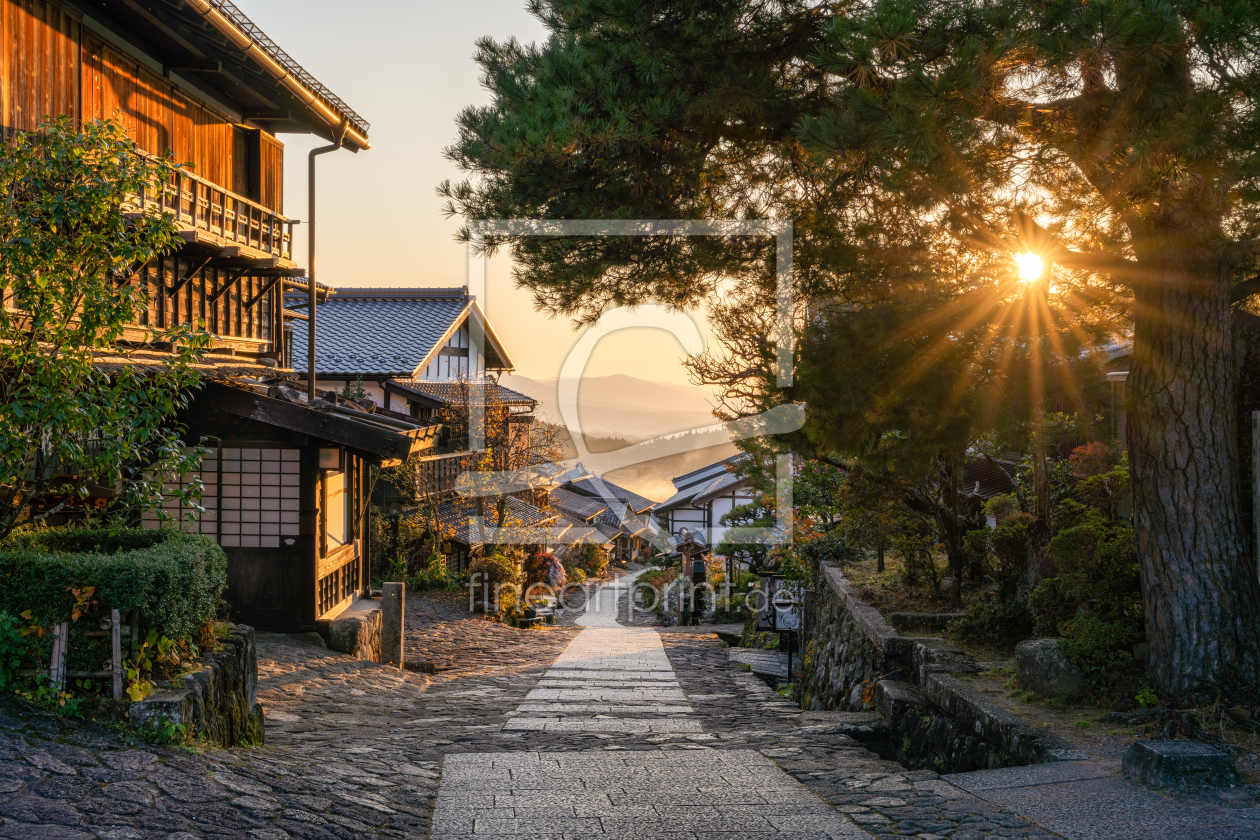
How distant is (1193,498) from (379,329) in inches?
943

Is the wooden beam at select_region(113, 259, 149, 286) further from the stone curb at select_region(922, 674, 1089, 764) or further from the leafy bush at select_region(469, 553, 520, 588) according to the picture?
the leafy bush at select_region(469, 553, 520, 588)

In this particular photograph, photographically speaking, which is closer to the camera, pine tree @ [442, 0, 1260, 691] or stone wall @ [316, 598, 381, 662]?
pine tree @ [442, 0, 1260, 691]

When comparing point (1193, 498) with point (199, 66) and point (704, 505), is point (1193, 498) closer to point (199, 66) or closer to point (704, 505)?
point (199, 66)

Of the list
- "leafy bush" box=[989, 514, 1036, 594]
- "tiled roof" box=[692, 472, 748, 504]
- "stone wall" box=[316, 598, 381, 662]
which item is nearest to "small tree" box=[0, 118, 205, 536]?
"stone wall" box=[316, 598, 381, 662]

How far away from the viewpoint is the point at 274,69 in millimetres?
12523

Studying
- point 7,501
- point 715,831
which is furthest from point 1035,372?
point 7,501

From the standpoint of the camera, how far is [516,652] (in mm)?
16312

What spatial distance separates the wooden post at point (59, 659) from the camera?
18.4ft

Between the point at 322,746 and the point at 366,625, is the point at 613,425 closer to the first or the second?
the point at 366,625

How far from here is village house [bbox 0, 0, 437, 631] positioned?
1051 centimetres

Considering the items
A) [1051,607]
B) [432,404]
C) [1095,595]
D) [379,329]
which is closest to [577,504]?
[379,329]

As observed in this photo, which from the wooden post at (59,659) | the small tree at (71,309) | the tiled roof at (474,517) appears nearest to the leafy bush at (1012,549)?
the small tree at (71,309)

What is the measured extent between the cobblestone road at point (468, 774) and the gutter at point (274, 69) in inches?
324

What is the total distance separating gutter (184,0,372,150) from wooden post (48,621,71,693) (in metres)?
8.07
